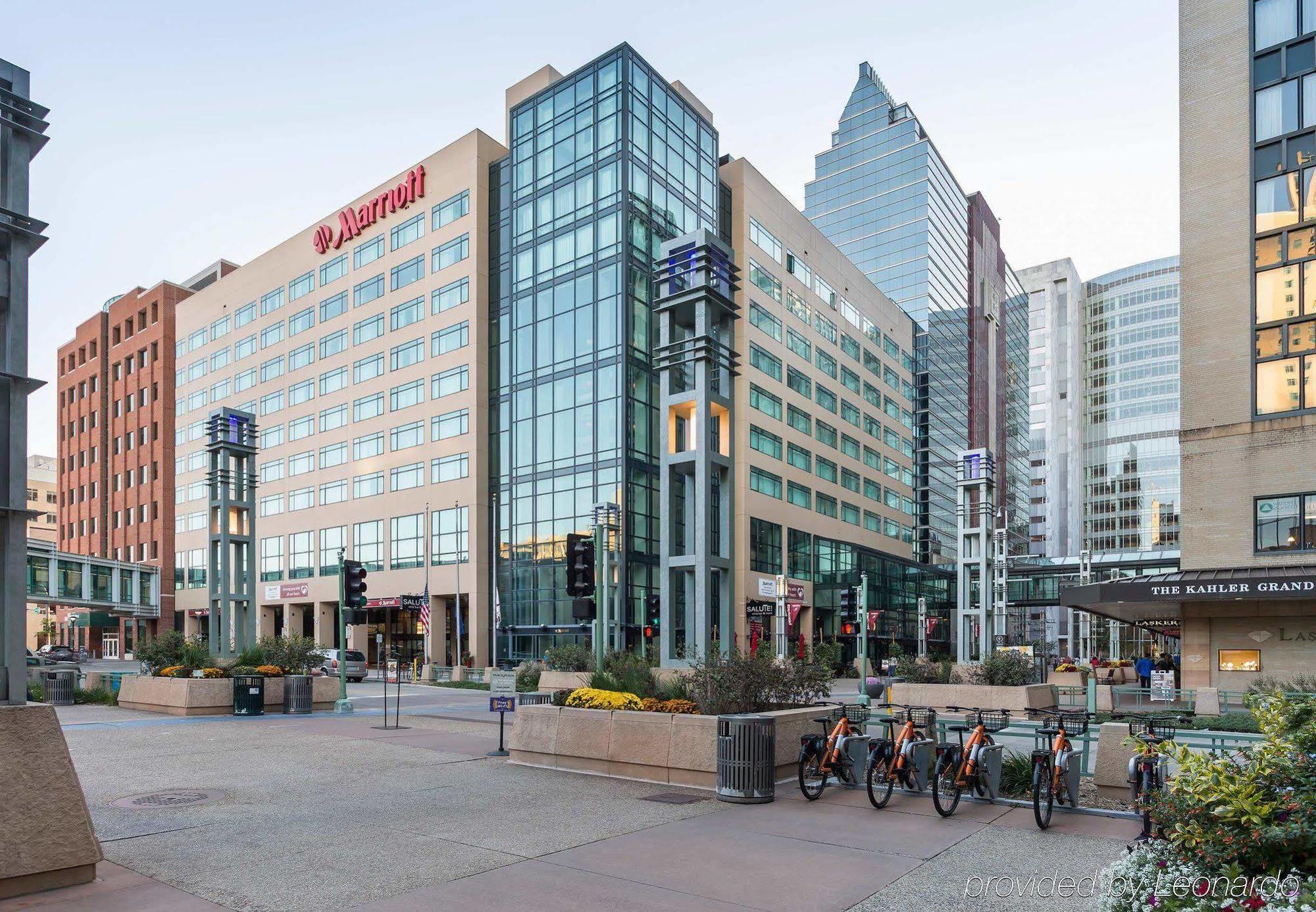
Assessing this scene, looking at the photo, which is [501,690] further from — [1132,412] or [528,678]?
[1132,412]

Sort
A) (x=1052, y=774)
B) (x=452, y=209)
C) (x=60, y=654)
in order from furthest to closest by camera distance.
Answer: (x=60, y=654) → (x=452, y=209) → (x=1052, y=774)

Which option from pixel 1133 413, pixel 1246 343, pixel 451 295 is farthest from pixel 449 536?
pixel 1133 413

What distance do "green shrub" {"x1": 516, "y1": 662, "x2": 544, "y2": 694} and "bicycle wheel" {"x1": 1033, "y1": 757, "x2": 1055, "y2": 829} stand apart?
951 inches

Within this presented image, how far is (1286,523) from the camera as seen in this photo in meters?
32.8

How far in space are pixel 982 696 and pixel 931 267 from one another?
92752 mm

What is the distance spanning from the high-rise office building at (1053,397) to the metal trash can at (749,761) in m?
165

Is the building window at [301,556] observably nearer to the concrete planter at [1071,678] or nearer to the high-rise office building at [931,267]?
the concrete planter at [1071,678]

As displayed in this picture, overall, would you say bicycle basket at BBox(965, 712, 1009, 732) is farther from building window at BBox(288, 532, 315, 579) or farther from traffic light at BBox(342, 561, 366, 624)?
building window at BBox(288, 532, 315, 579)

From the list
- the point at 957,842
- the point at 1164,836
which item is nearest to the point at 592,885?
the point at 957,842

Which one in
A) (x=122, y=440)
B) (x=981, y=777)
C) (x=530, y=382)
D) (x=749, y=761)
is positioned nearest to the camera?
(x=981, y=777)

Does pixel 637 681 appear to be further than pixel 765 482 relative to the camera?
No

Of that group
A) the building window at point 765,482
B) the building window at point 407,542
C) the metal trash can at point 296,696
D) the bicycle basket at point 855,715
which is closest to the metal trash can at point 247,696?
the metal trash can at point 296,696

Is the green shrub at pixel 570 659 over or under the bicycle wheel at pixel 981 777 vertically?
under

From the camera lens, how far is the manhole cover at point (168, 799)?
38.6 ft
